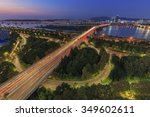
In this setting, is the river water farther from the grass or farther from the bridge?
the grass

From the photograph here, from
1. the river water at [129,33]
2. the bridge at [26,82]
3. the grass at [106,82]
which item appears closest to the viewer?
the bridge at [26,82]

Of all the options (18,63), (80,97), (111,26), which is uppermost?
(80,97)

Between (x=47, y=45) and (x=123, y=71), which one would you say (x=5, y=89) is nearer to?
(x=123, y=71)

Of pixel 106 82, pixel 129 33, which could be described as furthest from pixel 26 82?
pixel 129 33

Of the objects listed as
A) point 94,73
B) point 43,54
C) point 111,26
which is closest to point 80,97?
point 94,73

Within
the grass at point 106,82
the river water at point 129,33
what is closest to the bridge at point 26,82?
the grass at point 106,82

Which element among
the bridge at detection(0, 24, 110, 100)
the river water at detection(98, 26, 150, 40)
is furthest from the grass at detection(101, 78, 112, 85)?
the river water at detection(98, 26, 150, 40)

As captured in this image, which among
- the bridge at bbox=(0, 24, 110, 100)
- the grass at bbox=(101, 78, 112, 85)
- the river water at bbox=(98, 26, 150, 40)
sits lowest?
the river water at bbox=(98, 26, 150, 40)

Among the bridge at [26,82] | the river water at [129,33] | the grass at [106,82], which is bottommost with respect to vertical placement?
the river water at [129,33]

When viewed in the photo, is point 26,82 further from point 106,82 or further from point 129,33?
point 129,33

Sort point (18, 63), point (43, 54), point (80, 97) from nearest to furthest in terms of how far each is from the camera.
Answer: point (80, 97), point (18, 63), point (43, 54)

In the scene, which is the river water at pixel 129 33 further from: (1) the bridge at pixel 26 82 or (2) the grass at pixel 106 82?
(2) the grass at pixel 106 82
